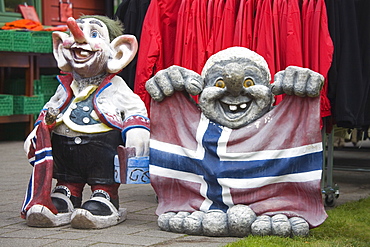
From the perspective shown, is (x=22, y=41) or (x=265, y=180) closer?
(x=265, y=180)

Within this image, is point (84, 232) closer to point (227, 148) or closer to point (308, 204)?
point (227, 148)

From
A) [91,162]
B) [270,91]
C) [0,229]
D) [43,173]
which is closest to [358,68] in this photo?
[270,91]

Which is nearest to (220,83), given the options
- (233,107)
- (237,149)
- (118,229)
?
(233,107)

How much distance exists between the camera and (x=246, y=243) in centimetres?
353

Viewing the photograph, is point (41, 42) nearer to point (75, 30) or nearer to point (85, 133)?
point (75, 30)

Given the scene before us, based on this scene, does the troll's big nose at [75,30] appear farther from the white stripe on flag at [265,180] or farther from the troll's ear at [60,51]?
the white stripe on flag at [265,180]

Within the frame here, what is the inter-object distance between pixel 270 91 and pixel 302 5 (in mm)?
1224

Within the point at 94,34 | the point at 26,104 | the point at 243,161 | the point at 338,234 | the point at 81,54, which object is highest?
the point at 94,34

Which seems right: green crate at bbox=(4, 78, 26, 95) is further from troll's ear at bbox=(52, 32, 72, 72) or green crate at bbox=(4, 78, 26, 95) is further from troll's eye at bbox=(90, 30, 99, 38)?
troll's eye at bbox=(90, 30, 99, 38)

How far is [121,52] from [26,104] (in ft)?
17.7

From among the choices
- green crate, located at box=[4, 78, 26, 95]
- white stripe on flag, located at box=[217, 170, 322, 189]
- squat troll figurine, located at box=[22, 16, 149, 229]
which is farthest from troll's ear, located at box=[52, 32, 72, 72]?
green crate, located at box=[4, 78, 26, 95]

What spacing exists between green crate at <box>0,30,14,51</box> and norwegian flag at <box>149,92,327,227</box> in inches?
217

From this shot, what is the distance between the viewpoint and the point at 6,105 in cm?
930

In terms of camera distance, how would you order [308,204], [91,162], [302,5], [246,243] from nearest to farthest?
[246,243], [308,204], [91,162], [302,5]
